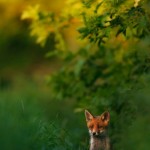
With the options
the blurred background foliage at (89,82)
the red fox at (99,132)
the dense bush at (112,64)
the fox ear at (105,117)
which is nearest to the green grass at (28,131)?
the blurred background foliage at (89,82)

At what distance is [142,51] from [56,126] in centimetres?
253

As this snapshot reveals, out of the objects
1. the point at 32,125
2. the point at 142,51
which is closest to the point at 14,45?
the point at 142,51

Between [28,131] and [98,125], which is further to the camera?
[98,125]

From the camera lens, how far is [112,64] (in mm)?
17453

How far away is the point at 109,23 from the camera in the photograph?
13.9 metres

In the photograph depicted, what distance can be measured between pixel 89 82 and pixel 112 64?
2.18 ft

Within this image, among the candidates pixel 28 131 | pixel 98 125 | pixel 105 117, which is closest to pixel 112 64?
Answer: pixel 105 117

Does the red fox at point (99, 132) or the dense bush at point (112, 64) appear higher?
the dense bush at point (112, 64)

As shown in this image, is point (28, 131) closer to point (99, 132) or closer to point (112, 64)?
point (99, 132)

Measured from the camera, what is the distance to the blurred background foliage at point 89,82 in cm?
1334

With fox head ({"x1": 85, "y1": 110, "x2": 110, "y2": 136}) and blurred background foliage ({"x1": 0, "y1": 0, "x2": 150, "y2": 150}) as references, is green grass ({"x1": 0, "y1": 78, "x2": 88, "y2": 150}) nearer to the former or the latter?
blurred background foliage ({"x1": 0, "y1": 0, "x2": 150, "y2": 150})

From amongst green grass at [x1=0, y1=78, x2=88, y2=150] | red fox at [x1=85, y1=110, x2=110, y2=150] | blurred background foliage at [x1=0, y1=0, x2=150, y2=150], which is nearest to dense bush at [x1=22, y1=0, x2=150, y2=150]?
blurred background foliage at [x1=0, y1=0, x2=150, y2=150]

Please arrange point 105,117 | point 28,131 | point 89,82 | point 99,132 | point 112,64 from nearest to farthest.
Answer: point 28,131
point 99,132
point 105,117
point 112,64
point 89,82

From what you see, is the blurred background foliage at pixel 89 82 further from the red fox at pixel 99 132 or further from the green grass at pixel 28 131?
the red fox at pixel 99 132
